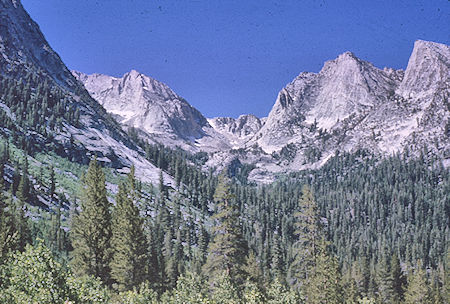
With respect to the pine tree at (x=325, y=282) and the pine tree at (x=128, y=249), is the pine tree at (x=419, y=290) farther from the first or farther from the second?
the pine tree at (x=128, y=249)

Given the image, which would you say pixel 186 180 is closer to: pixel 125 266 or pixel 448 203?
pixel 125 266

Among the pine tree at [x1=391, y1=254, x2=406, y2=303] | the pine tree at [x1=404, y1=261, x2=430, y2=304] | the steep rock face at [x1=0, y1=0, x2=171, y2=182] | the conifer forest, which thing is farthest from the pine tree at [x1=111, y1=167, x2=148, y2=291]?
the steep rock face at [x1=0, y1=0, x2=171, y2=182]

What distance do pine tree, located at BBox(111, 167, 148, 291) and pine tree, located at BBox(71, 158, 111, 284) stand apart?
1317 mm

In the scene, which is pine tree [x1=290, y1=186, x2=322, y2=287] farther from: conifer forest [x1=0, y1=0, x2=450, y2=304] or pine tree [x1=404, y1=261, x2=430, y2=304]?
pine tree [x1=404, y1=261, x2=430, y2=304]

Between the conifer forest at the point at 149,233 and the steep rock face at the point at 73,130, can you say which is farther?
the steep rock face at the point at 73,130

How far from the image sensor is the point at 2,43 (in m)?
179

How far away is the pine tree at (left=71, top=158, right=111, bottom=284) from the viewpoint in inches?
1272

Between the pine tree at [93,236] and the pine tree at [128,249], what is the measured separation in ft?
4.32

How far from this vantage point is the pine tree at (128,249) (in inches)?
1225

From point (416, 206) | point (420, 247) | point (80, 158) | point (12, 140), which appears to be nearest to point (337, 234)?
point (420, 247)

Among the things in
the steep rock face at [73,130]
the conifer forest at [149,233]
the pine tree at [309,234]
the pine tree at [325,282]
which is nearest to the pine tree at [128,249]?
the conifer forest at [149,233]

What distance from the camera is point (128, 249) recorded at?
31125 mm

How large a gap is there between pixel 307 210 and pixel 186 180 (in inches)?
5388

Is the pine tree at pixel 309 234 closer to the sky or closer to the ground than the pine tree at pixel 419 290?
closer to the sky
